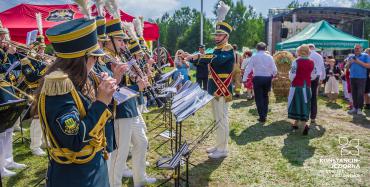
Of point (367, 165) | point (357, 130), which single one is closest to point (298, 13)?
point (357, 130)

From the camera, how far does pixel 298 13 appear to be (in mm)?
21609

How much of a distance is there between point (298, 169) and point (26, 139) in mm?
5244

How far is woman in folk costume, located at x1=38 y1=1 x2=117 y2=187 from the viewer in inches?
77.3

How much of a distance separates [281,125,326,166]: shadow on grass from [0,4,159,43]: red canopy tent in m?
5.32

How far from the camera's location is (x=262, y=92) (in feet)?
29.2

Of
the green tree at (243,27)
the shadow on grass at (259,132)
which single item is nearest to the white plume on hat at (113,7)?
the shadow on grass at (259,132)

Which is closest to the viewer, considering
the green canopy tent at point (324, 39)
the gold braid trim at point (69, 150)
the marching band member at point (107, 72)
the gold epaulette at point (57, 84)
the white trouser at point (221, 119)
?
the gold epaulette at point (57, 84)

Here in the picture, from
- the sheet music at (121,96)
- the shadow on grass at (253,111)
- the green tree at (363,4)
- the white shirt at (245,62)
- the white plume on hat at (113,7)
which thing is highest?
the green tree at (363,4)

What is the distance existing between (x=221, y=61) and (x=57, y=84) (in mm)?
4128

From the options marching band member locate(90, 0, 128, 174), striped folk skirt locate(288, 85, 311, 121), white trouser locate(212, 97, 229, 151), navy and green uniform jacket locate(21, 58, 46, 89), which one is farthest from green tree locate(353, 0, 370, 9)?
marching band member locate(90, 0, 128, 174)

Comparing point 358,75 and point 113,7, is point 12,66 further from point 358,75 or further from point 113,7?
point 358,75

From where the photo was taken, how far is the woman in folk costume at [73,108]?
1964 millimetres

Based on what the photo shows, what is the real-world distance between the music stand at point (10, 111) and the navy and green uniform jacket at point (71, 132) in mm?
1342

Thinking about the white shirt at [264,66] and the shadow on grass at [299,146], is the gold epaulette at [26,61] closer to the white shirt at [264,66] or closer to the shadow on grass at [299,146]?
the shadow on grass at [299,146]
